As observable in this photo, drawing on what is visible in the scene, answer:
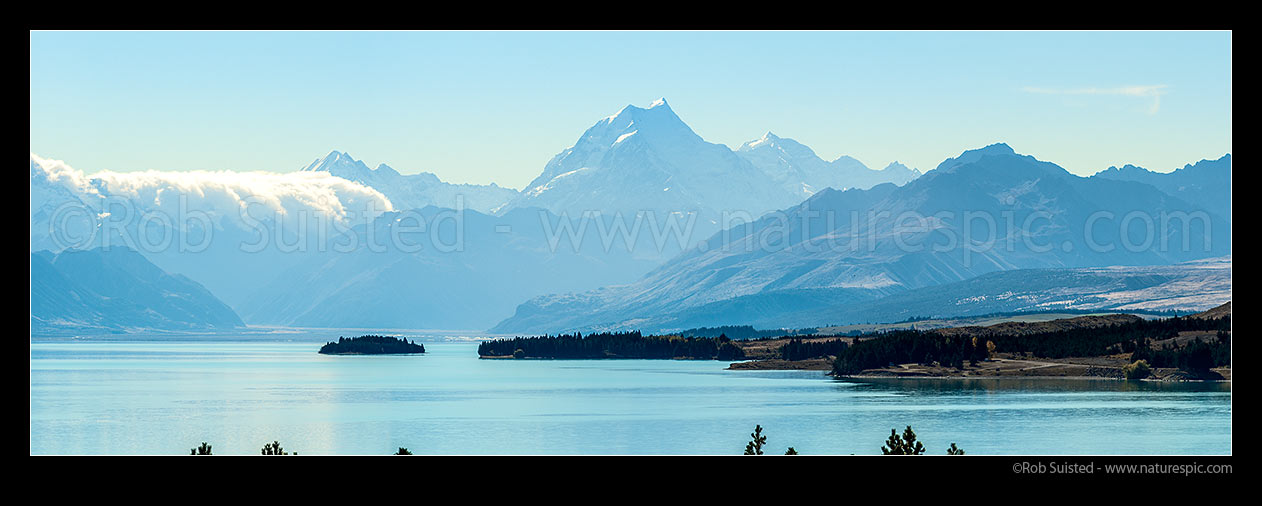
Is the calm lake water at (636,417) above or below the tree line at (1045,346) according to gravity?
below

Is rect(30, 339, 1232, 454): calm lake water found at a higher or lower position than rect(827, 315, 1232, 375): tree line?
lower

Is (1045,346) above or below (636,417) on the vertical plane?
above

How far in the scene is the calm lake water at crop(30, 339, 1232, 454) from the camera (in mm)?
87625

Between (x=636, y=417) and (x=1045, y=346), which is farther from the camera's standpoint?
(x=1045, y=346)

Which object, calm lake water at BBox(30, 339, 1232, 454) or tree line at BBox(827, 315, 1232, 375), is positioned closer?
calm lake water at BBox(30, 339, 1232, 454)

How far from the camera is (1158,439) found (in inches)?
3442

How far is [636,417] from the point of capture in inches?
4444

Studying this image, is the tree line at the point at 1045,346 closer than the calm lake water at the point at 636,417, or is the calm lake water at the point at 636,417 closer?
the calm lake water at the point at 636,417

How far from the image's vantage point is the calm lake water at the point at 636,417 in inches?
3450
